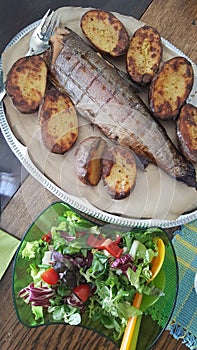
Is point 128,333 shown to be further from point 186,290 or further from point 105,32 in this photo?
point 105,32

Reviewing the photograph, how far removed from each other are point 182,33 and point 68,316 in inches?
32.1

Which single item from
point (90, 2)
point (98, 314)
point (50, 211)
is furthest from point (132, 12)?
point (98, 314)

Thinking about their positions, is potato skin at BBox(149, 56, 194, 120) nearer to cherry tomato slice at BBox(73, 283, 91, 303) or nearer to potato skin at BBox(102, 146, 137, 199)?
potato skin at BBox(102, 146, 137, 199)

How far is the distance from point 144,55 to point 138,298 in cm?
61

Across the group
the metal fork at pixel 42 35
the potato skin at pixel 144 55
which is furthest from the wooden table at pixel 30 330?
the potato skin at pixel 144 55

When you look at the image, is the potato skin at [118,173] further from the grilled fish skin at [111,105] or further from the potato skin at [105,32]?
the potato skin at [105,32]

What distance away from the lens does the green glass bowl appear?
46.0 inches

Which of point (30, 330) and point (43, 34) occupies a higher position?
point (43, 34)

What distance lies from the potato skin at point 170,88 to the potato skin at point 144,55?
3 cm

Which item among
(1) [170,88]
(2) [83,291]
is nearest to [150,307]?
(2) [83,291]

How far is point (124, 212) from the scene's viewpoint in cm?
132

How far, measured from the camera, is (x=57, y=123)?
132cm

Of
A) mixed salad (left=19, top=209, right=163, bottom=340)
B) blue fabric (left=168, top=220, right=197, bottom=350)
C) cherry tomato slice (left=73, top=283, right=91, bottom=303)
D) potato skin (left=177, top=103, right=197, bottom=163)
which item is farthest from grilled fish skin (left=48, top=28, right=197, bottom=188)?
cherry tomato slice (left=73, top=283, right=91, bottom=303)

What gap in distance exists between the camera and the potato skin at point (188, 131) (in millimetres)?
1357
